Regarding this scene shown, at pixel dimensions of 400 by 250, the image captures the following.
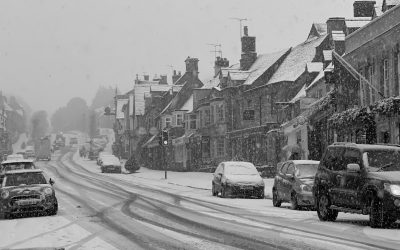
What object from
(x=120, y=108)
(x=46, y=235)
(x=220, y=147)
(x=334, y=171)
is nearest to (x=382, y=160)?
(x=334, y=171)

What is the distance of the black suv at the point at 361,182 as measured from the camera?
14648mm

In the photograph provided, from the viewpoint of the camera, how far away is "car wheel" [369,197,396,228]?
14672mm

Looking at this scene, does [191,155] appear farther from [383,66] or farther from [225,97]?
[383,66]

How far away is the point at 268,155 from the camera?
5275 cm

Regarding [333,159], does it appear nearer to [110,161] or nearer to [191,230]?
[191,230]

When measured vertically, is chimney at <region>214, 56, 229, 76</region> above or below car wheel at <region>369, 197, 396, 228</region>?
Answer: above

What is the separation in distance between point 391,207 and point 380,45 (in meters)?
17.9

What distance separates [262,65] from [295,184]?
38.6 m

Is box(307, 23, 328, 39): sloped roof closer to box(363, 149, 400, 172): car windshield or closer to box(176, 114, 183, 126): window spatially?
box(176, 114, 183, 126): window

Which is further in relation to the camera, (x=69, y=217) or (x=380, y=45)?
(x=380, y=45)

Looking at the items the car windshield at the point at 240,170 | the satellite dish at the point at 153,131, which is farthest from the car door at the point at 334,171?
the satellite dish at the point at 153,131

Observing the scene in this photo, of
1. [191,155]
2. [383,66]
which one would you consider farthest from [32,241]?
[191,155]

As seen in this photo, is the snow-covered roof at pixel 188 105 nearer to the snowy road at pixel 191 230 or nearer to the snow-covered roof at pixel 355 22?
the snow-covered roof at pixel 355 22

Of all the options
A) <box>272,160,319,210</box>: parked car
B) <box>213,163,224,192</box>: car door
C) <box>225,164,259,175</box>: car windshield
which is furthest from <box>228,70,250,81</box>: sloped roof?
<box>272,160,319,210</box>: parked car
